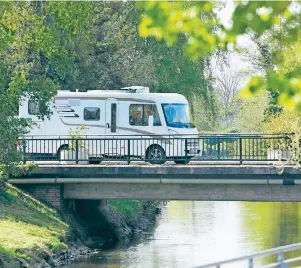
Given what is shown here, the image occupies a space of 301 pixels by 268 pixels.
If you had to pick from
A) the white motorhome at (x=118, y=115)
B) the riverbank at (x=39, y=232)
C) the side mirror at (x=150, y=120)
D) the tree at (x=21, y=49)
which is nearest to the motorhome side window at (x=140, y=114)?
the white motorhome at (x=118, y=115)

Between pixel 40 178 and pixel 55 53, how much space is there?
19.6 ft

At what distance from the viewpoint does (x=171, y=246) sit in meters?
33.6

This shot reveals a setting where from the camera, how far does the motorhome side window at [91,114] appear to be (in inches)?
1502

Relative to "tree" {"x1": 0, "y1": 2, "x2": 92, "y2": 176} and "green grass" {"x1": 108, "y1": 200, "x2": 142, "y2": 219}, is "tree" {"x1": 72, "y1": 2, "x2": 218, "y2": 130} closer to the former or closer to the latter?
"green grass" {"x1": 108, "y1": 200, "x2": 142, "y2": 219}

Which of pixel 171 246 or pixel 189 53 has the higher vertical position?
pixel 189 53

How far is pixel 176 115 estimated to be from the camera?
38.0 metres

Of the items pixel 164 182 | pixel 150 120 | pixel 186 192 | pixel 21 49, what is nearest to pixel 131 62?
pixel 150 120

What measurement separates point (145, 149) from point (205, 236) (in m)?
3.65

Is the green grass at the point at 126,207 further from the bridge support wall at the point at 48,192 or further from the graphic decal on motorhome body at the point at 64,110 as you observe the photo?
the bridge support wall at the point at 48,192

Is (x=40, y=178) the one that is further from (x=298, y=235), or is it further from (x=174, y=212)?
(x=174, y=212)

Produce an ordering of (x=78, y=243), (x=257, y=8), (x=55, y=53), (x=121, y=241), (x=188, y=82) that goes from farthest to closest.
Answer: (x=188, y=82) < (x=121, y=241) < (x=78, y=243) < (x=55, y=53) < (x=257, y=8)

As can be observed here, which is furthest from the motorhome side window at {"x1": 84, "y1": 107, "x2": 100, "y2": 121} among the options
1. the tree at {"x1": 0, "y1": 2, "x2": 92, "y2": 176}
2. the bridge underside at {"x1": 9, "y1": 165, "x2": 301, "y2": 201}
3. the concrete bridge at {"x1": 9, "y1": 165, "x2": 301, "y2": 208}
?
the tree at {"x1": 0, "y1": 2, "x2": 92, "y2": 176}

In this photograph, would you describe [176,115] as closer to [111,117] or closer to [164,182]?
[111,117]

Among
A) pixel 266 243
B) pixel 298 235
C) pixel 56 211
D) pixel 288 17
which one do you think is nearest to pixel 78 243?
pixel 56 211
